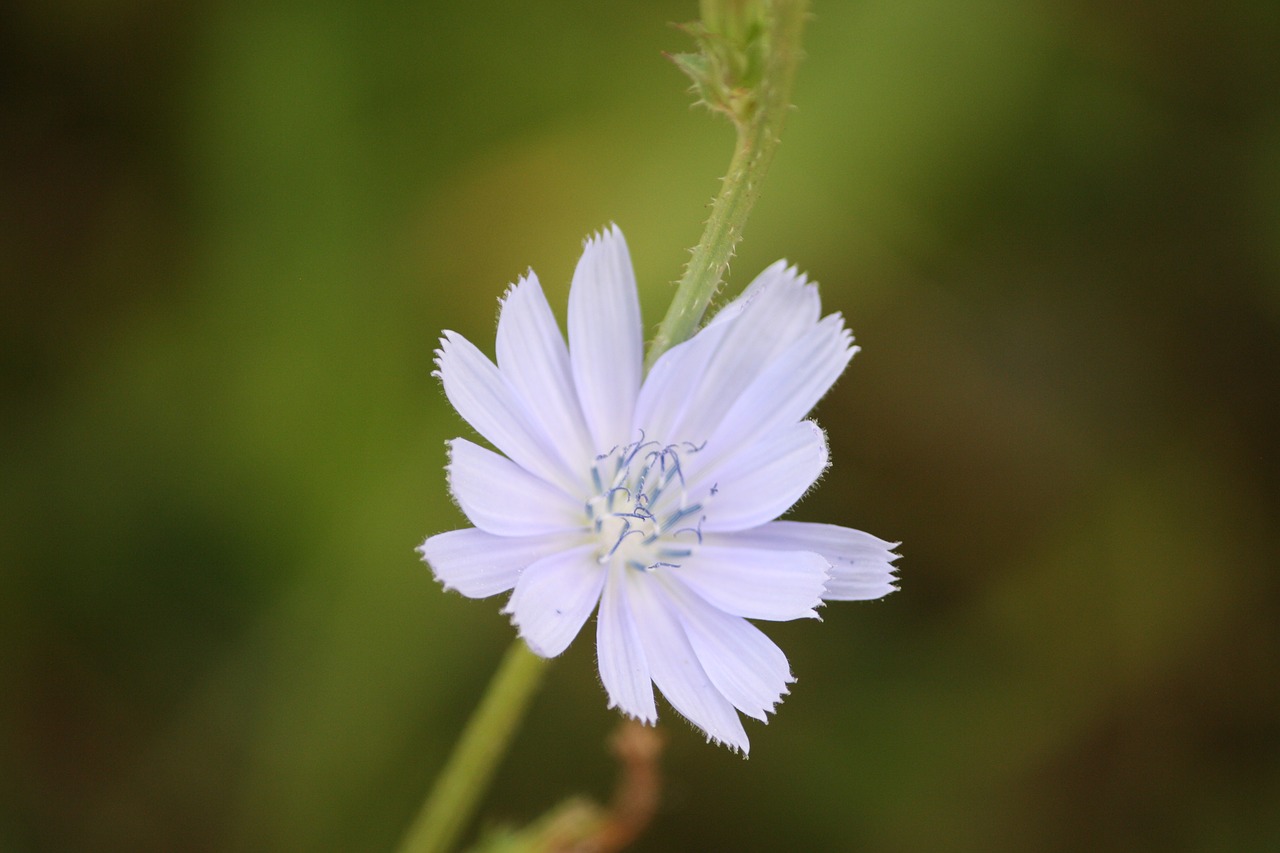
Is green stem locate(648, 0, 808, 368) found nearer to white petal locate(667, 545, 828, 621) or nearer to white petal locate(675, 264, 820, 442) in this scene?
white petal locate(675, 264, 820, 442)

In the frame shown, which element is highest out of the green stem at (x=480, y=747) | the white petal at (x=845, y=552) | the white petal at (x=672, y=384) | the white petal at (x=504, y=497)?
the white petal at (x=672, y=384)

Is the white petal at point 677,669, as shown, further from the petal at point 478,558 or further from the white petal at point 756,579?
the petal at point 478,558

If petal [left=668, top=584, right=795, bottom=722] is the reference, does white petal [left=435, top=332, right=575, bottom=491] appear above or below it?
above

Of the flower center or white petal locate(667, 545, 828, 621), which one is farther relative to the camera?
the flower center

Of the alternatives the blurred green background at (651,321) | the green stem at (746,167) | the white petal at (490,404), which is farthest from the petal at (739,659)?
the blurred green background at (651,321)

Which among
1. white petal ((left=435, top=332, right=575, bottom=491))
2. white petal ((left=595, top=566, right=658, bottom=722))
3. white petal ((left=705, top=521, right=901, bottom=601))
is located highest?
white petal ((left=705, top=521, right=901, bottom=601))

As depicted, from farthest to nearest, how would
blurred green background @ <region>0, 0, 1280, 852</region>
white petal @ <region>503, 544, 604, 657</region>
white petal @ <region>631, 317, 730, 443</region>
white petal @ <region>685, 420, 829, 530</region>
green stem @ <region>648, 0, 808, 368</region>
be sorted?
blurred green background @ <region>0, 0, 1280, 852</region> → white petal @ <region>685, 420, 829, 530</region> → white petal @ <region>631, 317, 730, 443</region> → white petal @ <region>503, 544, 604, 657</region> → green stem @ <region>648, 0, 808, 368</region>

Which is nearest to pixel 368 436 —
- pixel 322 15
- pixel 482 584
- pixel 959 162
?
pixel 322 15

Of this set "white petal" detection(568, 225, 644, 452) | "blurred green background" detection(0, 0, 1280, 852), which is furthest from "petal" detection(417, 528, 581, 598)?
"blurred green background" detection(0, 0, 1280, 852)

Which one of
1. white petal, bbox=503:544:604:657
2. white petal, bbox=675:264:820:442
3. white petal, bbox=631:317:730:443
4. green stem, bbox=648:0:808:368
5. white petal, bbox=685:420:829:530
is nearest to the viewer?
green stem, bbox=648:0:808:368
